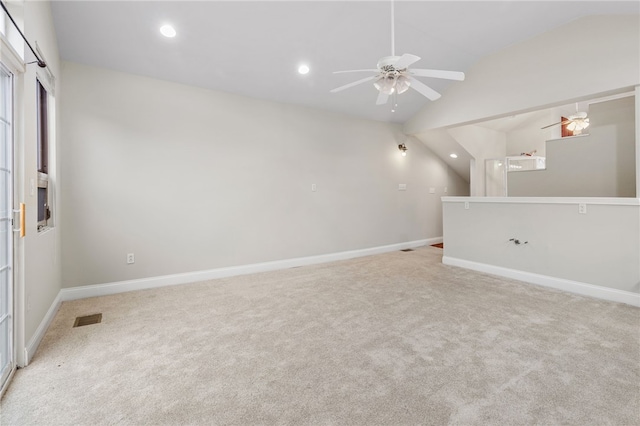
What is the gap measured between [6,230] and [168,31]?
229cm

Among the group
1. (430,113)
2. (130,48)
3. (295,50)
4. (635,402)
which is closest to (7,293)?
(130,48)

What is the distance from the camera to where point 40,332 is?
2246 mm

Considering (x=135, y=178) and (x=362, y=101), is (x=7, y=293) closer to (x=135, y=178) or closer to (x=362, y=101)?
(x=135, y=178)

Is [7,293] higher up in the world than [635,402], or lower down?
higher up

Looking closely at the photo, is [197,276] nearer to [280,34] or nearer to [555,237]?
[280,34]

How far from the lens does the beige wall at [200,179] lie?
127 inches

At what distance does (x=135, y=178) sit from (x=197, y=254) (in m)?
1.18

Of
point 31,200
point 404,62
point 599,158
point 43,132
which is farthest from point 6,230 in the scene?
point 599,158

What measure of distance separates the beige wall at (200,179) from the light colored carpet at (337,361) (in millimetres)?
765

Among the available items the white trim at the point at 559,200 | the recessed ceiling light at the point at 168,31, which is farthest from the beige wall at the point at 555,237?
the recessed ceiling light at the point at 168,31

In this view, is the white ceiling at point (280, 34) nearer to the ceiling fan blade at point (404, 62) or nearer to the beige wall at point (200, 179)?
the beige wall at point (200, 179)

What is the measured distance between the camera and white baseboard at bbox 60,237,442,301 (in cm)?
322

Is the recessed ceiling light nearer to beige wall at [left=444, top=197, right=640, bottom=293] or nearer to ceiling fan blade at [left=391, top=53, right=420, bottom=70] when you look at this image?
ceiling fan blade at [left=391, top=53, right=420, bottom=70]

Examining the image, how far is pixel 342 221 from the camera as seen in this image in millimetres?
5207
